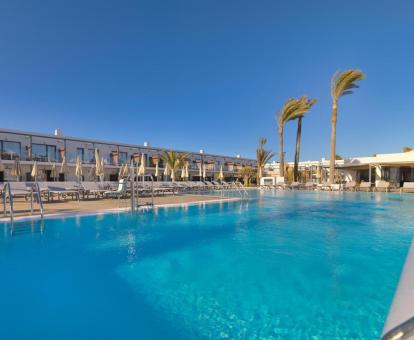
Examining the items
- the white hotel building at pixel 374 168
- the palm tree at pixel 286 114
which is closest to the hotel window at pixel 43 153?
the palm tree at pixel 286 114

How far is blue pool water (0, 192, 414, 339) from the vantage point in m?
2.59

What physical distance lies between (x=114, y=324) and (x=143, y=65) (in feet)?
57.3

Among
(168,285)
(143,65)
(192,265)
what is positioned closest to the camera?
(168,285)

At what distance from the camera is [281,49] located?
17.0m

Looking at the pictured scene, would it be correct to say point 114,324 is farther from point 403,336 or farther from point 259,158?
point 259,158

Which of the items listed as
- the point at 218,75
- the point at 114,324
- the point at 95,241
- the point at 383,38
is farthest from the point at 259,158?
the point at 114,324

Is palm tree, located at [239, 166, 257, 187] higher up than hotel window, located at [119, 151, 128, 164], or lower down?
lower down

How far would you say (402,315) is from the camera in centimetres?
79

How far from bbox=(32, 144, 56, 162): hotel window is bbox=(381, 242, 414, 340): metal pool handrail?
87.2 feet

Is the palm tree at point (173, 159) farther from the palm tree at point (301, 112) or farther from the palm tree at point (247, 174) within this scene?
the palm tree at point (301, 112)

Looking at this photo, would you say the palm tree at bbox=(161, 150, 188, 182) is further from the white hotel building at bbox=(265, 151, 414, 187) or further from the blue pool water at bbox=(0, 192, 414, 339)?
the blue pool water at bbox=(0, 192, 414, 339)

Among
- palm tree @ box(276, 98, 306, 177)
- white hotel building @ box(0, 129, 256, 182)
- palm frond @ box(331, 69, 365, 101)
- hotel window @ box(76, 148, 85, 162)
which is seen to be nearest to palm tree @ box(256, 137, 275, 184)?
palm tree @ box(276, 98, 306, 177)

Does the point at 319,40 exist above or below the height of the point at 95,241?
above

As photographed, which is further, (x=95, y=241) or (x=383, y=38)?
(x=383, y=38)
